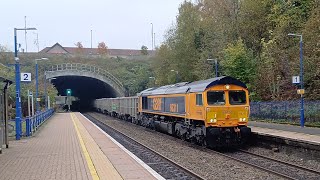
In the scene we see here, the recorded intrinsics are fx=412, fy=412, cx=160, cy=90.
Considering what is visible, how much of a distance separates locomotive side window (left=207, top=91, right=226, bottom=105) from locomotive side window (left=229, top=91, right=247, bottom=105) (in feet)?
1.17

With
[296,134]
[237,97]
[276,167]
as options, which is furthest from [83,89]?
[276,167]

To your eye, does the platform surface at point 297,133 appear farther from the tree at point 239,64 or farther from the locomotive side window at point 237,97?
the tree at point 239,64

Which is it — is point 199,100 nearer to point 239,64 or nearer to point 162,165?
point 162,165

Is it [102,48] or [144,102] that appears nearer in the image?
[144,102]

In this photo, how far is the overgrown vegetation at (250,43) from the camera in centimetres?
3341

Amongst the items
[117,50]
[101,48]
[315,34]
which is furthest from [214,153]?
[117,50]

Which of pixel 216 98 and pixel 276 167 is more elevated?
pixel 216 98

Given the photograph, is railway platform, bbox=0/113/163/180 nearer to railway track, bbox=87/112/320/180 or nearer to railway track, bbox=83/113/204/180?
railway track, bbox=83/113/204/180

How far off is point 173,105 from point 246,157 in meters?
6.78

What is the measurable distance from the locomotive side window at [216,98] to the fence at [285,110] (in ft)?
34.1

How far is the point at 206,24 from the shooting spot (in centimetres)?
5075

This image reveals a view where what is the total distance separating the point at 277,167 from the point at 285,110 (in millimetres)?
16119

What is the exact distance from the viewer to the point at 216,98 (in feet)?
58.7

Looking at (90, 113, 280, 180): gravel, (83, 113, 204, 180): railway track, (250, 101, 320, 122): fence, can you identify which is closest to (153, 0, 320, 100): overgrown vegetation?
(250, 101, 320, 122): fence
